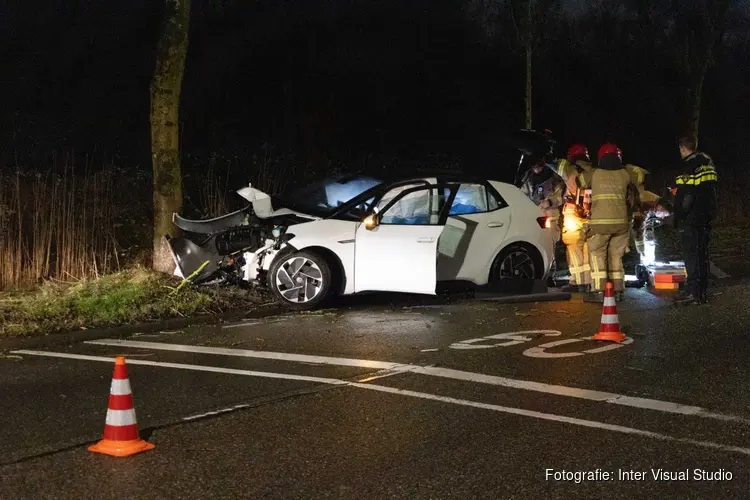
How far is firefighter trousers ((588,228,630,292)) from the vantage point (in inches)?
433

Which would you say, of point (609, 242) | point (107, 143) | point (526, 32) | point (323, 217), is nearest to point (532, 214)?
point (609, 242)

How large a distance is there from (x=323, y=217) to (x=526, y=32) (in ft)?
38.2

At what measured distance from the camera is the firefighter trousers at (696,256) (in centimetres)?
1073

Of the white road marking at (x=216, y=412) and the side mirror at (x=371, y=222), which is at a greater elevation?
the side mirror at (x=371, y=222)

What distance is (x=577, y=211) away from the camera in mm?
11734

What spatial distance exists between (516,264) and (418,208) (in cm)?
154

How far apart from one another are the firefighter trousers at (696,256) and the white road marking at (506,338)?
247cm

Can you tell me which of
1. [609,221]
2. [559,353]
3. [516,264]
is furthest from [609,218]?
[559,353]

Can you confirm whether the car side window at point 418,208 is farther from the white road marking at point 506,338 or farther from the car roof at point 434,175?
the white road marking at point 506,338

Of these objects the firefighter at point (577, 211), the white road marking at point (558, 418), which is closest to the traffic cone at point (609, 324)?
the white road marking at point (558, 418)

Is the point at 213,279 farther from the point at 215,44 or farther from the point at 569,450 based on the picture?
the point at 215,44

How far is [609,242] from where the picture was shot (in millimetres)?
11086

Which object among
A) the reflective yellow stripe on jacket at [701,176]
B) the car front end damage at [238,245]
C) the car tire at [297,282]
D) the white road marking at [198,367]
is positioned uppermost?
the reflective yellow stripe on jacket at [701,176]

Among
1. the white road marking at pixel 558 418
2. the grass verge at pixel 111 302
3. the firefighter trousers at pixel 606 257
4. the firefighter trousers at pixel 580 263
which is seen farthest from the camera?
the firefighter trousers at pixel 580 263
